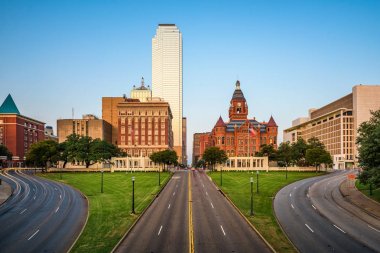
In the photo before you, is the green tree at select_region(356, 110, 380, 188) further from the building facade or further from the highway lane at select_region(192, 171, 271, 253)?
the building facade

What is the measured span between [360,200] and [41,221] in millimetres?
41440

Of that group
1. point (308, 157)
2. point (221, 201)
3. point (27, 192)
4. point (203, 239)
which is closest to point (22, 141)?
point (27, 192)

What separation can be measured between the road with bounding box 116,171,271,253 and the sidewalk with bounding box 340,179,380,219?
638 inches

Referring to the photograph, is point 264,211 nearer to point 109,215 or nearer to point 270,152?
point 109,215

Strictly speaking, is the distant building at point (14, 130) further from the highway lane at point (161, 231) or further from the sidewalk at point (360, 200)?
the sidewalk at point (360, 200)

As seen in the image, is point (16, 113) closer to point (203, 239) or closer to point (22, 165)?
point (22, 165)

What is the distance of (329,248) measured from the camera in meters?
27.4

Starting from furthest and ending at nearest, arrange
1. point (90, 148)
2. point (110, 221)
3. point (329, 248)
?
point (90, 148)
point (110, 221)
point (329, 248)

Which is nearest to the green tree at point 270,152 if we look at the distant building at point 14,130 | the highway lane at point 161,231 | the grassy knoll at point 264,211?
the grassy knoll at point 264,211

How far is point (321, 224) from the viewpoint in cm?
3606

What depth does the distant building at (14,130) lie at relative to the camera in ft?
538

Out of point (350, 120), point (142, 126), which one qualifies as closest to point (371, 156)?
point (350, 120)

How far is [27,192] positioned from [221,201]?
35.7m

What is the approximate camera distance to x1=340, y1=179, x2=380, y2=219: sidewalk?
140 ft
